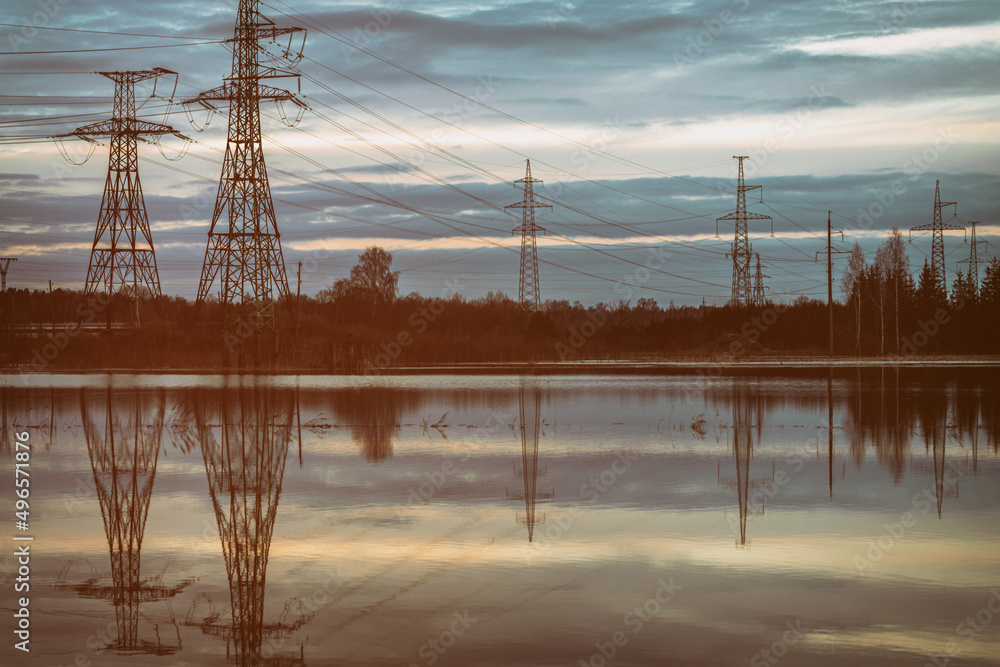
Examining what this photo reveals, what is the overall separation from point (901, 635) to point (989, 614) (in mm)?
1084

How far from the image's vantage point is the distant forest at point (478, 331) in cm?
5697

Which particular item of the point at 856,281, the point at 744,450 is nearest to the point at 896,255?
the point at 856,281

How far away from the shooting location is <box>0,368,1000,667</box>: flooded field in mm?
7148

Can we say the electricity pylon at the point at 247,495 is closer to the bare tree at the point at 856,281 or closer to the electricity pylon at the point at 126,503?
the electricity pylon at the point at 126,503

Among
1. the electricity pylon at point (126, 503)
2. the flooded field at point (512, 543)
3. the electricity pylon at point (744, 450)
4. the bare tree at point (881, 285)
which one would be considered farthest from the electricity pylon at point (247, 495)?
the bare tree at point (881, 285)

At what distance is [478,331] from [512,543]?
7100 cm

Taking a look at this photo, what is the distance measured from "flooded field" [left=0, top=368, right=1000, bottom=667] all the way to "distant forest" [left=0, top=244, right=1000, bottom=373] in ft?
111

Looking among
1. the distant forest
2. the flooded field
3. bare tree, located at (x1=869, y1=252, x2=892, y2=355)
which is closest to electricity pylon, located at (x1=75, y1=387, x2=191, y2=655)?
the flooded field

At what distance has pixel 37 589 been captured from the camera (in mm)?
8547

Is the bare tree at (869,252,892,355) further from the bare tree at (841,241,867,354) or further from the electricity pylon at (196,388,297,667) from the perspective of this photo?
the electricity pylon at (196,388,297,667)

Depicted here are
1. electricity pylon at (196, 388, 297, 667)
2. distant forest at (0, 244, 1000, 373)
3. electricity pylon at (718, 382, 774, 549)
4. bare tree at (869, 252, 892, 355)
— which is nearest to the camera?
electricity pylon at (196, 388, 297, 667)

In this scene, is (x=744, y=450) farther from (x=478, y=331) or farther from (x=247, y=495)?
(x=478, y=331)

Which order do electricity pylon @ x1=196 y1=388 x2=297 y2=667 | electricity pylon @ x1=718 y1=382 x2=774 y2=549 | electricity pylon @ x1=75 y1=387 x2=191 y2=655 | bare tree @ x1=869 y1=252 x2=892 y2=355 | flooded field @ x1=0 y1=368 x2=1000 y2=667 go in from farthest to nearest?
bare tree @ x1=869 y1=252 x2=892 y2=355, electricity pylon @ x1=718 y1=382 x2=774 y2=549, electricity pylon @ x1=75 y1=387 x2=191 y2=655, electricity pylon @ x1=196 y1=388 x2=297 y2=667, flooded field @ x1=0 y1=368 x2=1000 y2=667

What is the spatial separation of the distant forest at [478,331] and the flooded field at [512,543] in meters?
33.7
